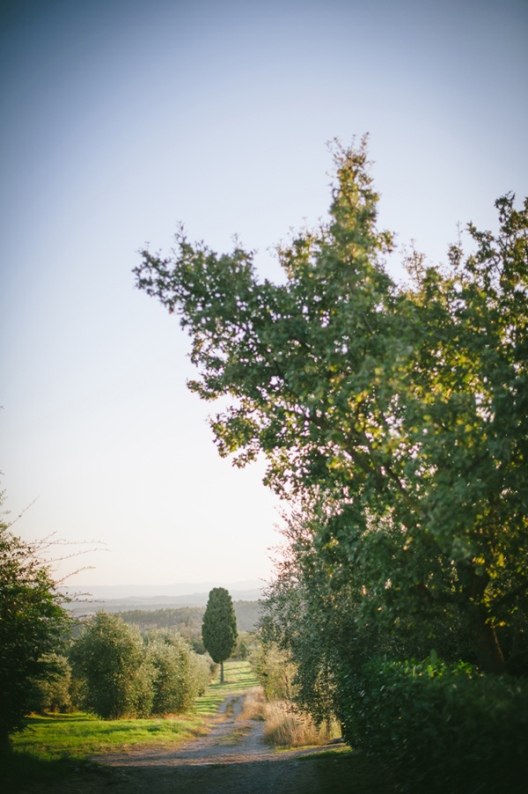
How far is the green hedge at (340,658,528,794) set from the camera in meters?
4.45

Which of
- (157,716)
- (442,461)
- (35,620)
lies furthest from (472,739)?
(157,716)

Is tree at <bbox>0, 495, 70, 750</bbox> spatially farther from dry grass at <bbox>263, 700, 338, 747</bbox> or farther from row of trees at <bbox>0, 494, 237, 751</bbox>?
dry grass at <bbox>263, 700, 338, 747</bbox>

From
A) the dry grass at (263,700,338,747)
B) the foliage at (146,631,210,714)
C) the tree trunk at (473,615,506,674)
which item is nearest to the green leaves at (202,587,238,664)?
the foliage at (146,631,210,714)

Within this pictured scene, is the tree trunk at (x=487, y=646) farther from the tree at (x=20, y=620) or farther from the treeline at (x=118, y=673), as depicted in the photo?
the treeline at (x=118, y=673)

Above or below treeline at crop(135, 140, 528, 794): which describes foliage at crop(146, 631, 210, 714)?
below

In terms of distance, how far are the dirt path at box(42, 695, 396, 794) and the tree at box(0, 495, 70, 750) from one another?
2.43m

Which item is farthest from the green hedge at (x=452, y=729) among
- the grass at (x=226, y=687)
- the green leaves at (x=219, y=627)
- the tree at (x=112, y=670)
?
the green leaves at (x=219, y=627)

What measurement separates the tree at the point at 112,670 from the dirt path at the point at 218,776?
1058cm

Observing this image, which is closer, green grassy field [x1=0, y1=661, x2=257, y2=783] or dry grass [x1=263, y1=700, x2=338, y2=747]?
green grassy field [x1=0, y1=661, x2=257, y2=783]

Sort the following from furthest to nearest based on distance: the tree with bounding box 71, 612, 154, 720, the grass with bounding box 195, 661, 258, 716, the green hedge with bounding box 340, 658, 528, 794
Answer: the grass with bounding box 195, 661, 258, 716 → the tree with bounding box 71, 612, 154, 720 → the green hedge with bounding box 340, 658, 528, 794

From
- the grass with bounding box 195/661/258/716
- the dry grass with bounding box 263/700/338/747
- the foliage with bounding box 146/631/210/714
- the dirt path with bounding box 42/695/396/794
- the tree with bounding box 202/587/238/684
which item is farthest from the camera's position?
the tree with bounding box 202/587/238/684

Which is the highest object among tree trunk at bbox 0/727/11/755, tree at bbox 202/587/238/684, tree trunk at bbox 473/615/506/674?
tree trunk at bbox 473/615/506/674

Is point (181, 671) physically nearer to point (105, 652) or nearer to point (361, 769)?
point (105, 652)

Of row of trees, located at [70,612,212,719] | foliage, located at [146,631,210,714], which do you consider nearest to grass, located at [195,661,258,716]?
foliage, located at [146,631,210,714]
